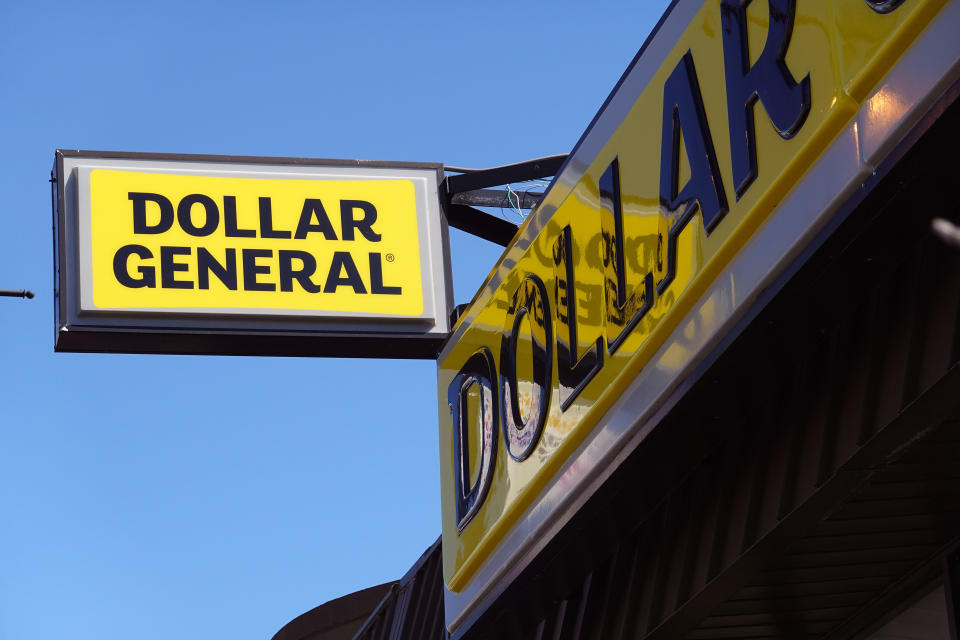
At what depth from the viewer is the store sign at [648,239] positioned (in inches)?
154

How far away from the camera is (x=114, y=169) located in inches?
375

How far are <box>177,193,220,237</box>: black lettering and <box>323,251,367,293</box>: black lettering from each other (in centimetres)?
82

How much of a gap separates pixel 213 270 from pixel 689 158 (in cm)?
517

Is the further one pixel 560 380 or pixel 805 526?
pixel 560 380

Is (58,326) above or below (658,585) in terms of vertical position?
above

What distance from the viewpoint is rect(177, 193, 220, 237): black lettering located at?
9383mm

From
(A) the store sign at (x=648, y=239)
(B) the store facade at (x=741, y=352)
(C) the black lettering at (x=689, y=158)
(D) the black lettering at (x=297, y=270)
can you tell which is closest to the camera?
(B) the store facade at (x=741, y=352)

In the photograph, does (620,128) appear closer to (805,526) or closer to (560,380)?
(560,380)

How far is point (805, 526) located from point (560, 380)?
143 centimetres

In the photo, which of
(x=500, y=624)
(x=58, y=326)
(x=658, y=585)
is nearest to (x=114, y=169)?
(x=58, y=326)

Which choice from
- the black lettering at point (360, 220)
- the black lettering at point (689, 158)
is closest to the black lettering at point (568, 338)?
the black lettering at point (689, 158)

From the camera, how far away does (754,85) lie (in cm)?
434

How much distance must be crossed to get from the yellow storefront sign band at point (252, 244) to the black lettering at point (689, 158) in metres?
4.71

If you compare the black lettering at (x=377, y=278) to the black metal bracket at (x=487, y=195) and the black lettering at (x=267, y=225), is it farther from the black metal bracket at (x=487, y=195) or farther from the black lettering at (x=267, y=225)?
the black metal bracket at (x=487, y=195)
